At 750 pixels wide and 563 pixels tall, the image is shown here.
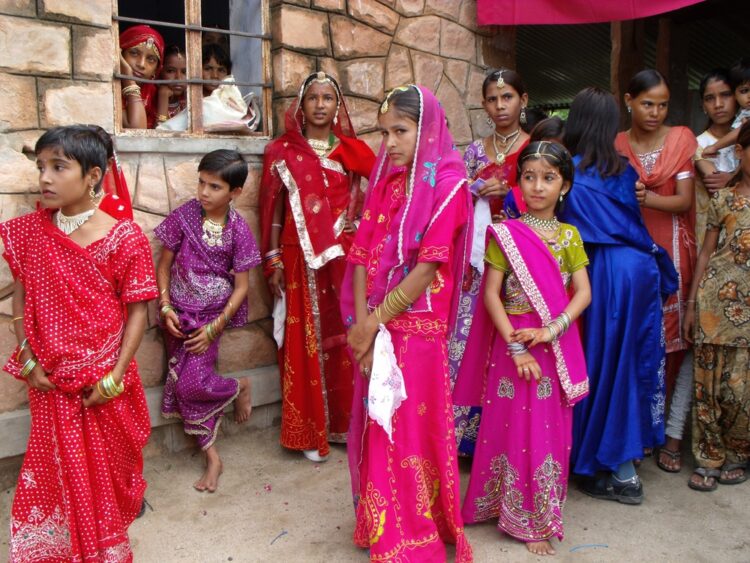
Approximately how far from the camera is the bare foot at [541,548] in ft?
8.85

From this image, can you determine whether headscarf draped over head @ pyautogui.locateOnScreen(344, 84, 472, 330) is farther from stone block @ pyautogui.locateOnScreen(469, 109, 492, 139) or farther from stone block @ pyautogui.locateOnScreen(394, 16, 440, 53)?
stone block @ pyautogui.locateOnScreen(469, 109, 492, 139)

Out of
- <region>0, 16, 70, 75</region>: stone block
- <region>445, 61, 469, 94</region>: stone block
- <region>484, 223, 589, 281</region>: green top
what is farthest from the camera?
<region>445, 61, 469, 94</region>: stone block

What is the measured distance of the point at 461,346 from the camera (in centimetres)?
360

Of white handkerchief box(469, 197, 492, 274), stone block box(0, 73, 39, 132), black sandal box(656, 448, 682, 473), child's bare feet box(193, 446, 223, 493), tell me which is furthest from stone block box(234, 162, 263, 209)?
black sandal box(656, 448, 682, 473)

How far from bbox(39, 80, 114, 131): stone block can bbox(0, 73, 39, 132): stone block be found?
4 centimetres

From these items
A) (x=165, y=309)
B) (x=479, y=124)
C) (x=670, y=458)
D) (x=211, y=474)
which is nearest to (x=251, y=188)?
(x=165, y=309)

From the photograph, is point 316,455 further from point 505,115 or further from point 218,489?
point 505,115

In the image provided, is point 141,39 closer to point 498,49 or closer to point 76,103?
point 76,103

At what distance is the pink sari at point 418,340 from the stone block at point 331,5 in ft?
5.32

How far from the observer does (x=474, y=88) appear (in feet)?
14.9

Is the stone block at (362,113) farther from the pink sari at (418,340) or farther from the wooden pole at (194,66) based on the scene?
the pink sari at (418,340)

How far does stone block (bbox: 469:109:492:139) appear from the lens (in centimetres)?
454

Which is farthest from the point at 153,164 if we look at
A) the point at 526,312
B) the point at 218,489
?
the point at 526,312

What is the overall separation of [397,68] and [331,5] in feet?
1.85
